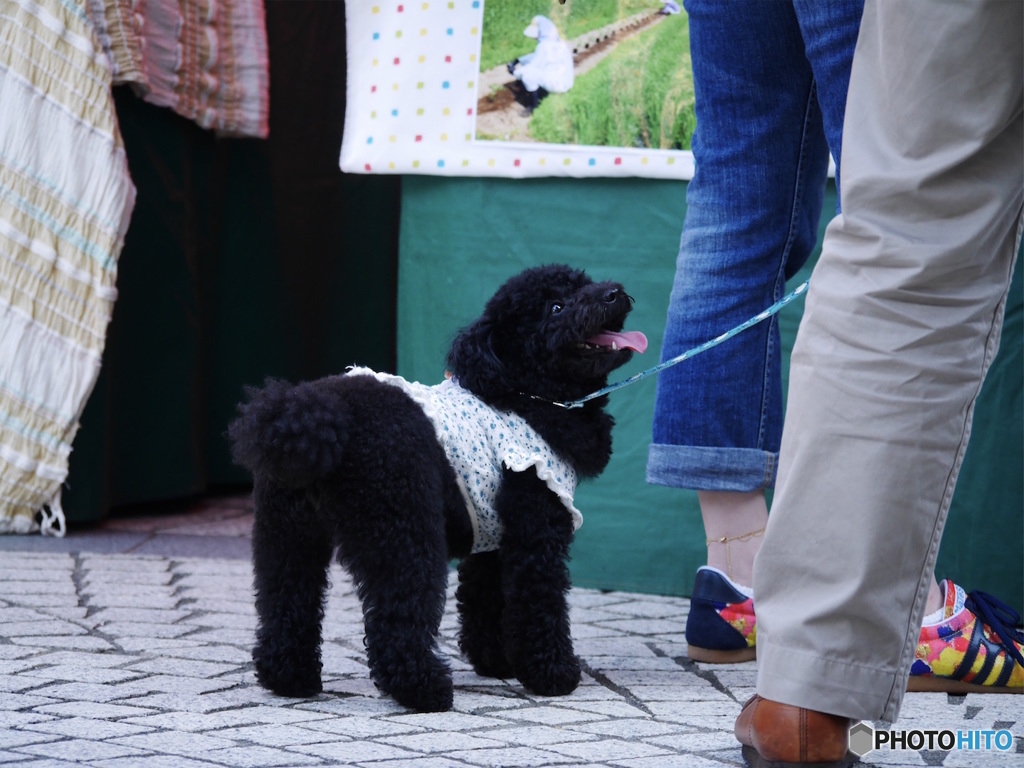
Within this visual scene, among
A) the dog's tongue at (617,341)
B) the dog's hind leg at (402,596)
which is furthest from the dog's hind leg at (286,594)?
the dog's tongue at (617,341)

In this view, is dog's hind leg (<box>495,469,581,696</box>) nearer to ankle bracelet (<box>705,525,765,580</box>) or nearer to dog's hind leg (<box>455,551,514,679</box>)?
dog's hind leg (<box>455,551,514,679</box>)

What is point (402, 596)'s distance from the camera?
233 cm

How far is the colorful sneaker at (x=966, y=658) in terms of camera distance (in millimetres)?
2539

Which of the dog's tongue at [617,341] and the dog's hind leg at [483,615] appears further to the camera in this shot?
the dog's hind leg at [483,615]

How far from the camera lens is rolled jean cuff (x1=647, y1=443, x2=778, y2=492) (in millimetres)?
2861

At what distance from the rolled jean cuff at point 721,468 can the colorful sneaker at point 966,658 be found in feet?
1.69

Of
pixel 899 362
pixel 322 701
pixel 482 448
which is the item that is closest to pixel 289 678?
pixel 322 701

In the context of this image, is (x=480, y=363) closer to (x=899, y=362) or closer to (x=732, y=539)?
(x=732, y=539)

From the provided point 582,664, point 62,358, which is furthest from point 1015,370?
point 62,358

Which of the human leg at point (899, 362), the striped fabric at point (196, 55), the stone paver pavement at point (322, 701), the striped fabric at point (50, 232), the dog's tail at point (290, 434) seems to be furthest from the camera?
the striped fabric at point (196, 55)

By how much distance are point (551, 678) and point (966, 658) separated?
89 centimetres

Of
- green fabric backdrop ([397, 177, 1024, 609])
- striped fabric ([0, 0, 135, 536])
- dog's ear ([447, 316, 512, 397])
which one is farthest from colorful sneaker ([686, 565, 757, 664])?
striped fabric ([0, 0, 135, 536])

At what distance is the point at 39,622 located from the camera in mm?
3002

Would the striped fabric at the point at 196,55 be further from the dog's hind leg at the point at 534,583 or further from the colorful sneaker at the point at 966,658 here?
the colorful sneaker at the point at 966,658
